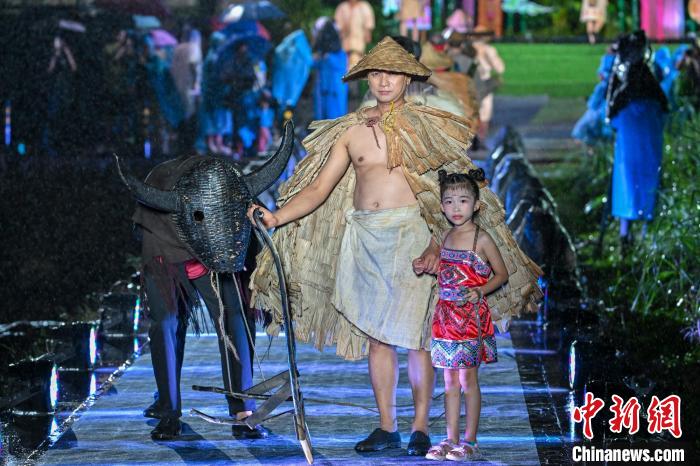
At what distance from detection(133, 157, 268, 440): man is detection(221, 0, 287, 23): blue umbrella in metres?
17.0

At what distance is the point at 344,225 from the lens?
25.7ft

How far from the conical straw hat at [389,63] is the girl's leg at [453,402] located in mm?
1435

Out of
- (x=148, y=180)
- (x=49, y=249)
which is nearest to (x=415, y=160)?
(x=148, y=180)

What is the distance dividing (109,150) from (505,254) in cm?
1599

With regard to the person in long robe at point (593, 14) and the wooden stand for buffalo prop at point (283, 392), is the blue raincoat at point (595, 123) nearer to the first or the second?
the person in long robe at point (593, 14)

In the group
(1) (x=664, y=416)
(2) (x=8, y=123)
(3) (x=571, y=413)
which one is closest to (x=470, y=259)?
(1) (x=664, y=416)

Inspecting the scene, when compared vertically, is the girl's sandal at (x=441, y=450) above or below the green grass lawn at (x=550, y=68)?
below

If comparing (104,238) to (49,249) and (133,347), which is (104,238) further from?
(133,347)

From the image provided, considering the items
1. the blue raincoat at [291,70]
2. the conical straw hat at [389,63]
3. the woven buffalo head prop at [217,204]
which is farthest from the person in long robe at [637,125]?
the blue raincoat at [291,70]

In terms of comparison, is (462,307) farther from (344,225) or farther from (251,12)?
(251,12)

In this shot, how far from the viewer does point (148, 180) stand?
7.82 meters

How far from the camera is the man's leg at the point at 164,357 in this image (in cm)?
788

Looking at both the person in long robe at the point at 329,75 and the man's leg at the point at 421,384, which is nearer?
the man's leg at the point at 421,384

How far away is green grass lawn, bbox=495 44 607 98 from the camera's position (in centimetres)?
2872
